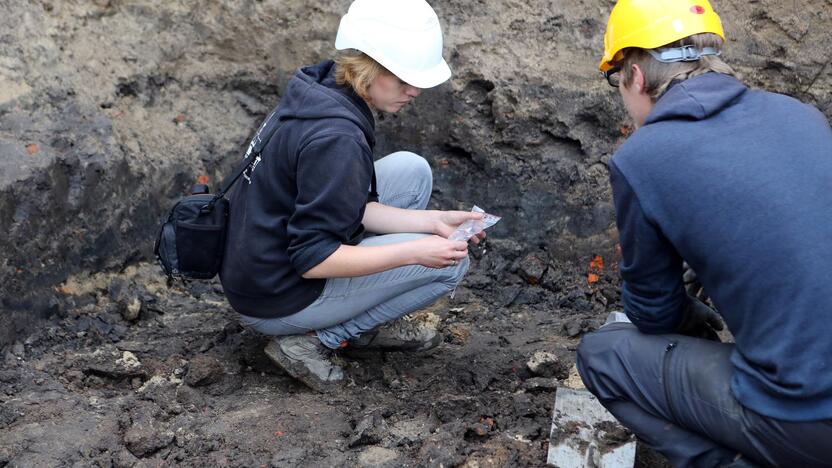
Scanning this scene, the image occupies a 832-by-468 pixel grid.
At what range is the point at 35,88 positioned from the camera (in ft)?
13.6

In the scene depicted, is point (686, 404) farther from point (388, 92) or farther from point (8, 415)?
point (8, 415)

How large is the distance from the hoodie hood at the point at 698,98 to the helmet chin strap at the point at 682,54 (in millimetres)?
80

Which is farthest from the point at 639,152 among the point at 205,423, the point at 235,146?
the point at 235,146

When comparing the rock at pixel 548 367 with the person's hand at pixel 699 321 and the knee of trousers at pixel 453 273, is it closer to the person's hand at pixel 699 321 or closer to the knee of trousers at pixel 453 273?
the knee of trousers at pixel 453 273

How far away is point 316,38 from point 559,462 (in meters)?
2.79

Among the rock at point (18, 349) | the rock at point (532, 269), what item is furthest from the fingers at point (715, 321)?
the rock at point (18, 349)

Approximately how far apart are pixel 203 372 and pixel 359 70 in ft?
4.49

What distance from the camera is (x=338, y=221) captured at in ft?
10.0

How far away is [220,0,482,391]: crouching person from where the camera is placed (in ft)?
9.97

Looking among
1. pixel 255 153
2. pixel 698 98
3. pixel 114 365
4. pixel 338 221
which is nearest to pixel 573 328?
pixel 338 221

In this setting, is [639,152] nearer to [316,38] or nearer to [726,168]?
[726,168]

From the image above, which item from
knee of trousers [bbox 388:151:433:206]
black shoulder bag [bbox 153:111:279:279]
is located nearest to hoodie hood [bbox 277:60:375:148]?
black shoulder bag [bbox 153:111:279:279]

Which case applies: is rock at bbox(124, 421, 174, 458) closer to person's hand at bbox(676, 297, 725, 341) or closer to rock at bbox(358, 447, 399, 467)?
rock at bbox(358, 447, 399, 467)

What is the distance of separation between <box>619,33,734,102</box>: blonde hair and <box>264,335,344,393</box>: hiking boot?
5.40 ft
